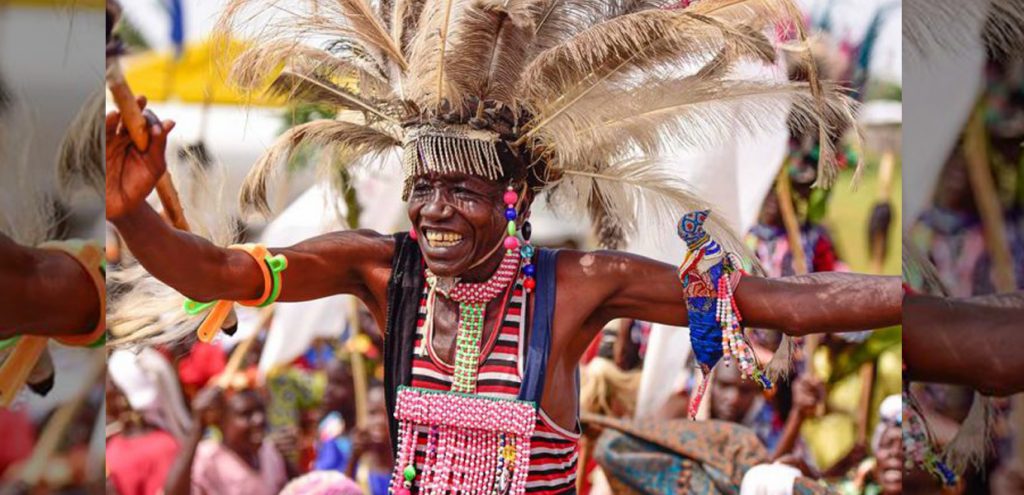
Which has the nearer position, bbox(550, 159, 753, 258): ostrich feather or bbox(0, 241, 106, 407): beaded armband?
bbox(0, 241, 106, 407): beaded armband

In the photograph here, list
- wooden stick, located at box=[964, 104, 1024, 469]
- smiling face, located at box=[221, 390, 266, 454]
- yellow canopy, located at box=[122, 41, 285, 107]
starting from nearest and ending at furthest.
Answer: wooden stick, located at box=[964, 104, 1024, 469] < yellow canopy, located at box=[122, 41, 285, 107] < smiling face, located at box=[221, 390, 266, 454]

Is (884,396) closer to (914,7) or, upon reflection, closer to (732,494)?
(732,494)

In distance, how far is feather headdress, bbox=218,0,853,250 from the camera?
298 cm

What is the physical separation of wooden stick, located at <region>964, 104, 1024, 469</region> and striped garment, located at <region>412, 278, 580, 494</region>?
4.15 ft

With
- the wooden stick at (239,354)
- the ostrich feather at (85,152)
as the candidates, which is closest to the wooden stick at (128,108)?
the ostrich feather at (85,152)

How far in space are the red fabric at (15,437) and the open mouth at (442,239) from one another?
5.52 ft

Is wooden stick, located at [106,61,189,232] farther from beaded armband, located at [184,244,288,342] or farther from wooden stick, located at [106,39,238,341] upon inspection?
beaded armband, located at [184,244,288,342]

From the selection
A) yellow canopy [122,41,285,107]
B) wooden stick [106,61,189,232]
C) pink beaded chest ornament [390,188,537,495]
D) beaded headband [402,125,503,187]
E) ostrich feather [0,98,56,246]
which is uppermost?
yellow canopy [122,41,285,107]

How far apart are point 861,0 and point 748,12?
1989mm

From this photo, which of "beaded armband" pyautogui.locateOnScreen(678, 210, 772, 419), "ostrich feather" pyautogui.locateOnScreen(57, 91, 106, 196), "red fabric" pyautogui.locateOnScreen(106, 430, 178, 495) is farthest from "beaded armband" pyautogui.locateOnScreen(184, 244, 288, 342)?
"red fabric" pyautogui.locateOnScreen(106, 430, 178, 495)

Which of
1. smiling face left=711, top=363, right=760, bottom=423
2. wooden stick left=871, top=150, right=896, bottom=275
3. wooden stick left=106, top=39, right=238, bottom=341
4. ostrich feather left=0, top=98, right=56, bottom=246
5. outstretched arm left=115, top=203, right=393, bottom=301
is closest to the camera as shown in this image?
ostrich feather left=0, top=98, right=56, bottom=246


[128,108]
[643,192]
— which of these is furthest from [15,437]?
[643,192]

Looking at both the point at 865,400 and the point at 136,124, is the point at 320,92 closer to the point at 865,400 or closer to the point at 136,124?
the point at 136,124

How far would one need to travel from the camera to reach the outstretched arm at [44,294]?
4.72ft
